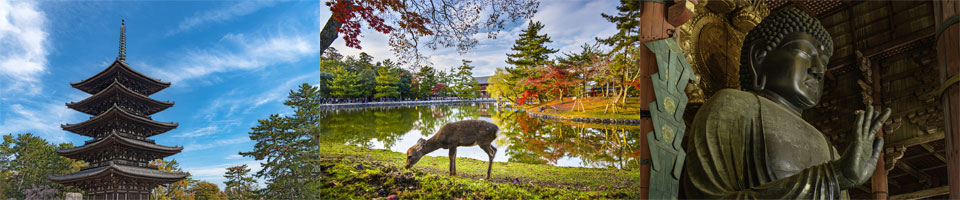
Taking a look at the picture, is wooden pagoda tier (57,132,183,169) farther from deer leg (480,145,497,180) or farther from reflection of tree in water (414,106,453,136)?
deer leg (480,145,497,180)

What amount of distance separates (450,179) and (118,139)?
Answer: 262 inches

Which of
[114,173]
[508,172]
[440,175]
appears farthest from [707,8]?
[114,173]

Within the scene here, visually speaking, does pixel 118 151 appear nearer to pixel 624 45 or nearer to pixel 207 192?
pixel 207 192

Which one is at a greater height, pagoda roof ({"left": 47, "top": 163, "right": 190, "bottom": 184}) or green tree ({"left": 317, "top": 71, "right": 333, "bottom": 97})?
green tree ({"left": 317, "top": 71, "right": 333, "bottom": 97})

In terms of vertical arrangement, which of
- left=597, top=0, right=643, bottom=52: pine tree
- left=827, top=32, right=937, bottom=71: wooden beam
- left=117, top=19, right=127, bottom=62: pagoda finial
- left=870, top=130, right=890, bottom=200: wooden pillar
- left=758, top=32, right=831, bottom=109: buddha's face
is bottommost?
left=870, top=130, right=890, bottom=200: wooden pillar

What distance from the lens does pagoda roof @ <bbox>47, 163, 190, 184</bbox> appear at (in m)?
6.36

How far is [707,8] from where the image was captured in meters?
2.32

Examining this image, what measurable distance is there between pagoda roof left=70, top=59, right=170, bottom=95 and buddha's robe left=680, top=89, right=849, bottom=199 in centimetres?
834

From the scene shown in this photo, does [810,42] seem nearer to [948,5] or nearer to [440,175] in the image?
[948,5]

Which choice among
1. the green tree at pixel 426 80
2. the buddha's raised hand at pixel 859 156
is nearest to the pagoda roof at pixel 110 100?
the green tree at pixel 426 80

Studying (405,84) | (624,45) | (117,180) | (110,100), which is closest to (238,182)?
(117,180)

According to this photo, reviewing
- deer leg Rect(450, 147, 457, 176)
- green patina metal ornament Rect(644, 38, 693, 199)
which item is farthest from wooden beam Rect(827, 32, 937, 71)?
deer leg Rect(450, 147, 457, 176)

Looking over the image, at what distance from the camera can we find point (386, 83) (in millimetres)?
2959

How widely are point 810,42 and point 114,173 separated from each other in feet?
28.2
